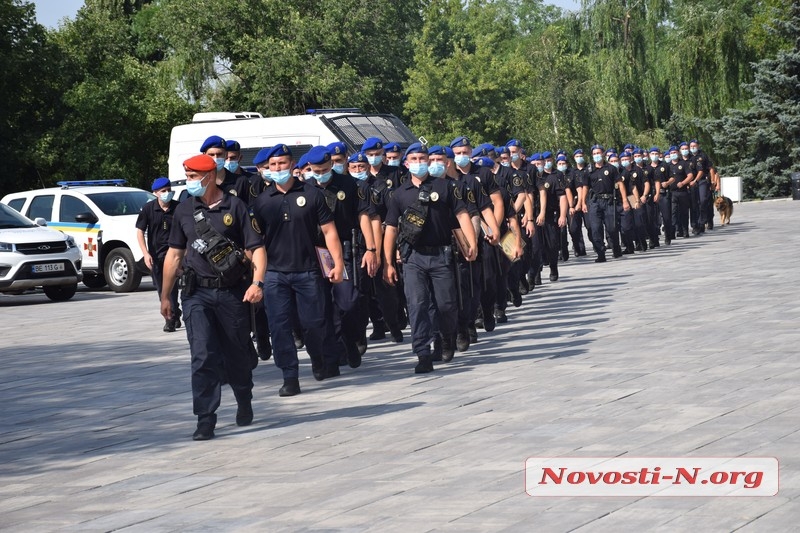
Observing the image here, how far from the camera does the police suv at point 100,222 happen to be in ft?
79.3

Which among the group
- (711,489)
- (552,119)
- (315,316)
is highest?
(552,119)

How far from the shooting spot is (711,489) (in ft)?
21.7

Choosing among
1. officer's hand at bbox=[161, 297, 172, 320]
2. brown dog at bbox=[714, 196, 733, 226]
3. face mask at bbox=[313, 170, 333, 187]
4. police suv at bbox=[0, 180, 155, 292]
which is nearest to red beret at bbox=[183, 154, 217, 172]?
officer's hand at bbox=[161, 297, 172, 320]

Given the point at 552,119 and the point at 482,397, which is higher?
the point at 552,119

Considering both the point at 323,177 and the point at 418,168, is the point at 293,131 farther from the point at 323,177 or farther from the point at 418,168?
the point at 418,168

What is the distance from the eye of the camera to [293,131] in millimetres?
27047

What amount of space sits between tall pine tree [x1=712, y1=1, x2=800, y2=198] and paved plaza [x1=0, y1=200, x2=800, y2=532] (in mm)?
36421

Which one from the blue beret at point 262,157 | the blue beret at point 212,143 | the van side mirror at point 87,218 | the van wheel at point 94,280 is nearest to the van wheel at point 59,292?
the van side mirror at point 87,218

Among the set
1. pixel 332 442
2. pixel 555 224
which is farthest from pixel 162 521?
pixel 555 224

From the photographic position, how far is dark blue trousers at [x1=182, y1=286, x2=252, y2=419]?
9039 millimetres

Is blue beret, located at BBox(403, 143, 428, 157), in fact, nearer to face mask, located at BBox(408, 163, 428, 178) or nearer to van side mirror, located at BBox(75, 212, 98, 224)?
face mask, located at BBox(408, 163, 428, 178)

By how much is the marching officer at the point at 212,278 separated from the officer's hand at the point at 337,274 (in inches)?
63.6

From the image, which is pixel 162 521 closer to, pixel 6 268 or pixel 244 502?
pixel 244 502

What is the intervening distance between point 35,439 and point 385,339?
5.75 metres
